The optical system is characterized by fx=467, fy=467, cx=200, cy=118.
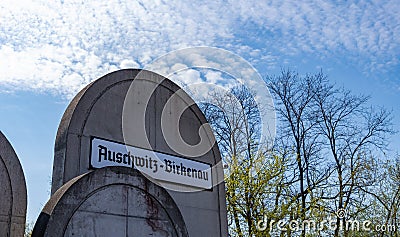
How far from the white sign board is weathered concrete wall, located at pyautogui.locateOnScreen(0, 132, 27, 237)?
2192 millimetres

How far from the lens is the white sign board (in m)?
9.18

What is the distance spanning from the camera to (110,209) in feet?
24.1

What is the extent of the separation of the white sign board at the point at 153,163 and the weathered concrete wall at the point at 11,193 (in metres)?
2.19

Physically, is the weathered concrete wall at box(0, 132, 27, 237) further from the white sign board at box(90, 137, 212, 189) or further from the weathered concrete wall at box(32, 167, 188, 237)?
the weathered concrete wall at box(32, 167, 188, 237)

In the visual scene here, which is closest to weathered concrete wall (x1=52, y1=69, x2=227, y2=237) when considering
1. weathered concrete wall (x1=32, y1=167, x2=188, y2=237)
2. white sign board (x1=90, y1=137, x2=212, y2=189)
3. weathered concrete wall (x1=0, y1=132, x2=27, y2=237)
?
white sign board (x1=90, y1=137, x2=212, y2=189)

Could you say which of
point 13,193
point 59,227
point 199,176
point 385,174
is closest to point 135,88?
point 199,176

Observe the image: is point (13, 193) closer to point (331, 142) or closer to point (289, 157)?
point (289, 157)

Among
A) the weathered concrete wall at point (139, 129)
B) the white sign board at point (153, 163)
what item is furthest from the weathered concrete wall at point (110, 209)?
the white sign board at point (153, 163)

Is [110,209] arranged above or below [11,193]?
below

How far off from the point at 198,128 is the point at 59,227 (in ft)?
19.6

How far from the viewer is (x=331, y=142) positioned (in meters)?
21.8

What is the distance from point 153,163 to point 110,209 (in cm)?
302

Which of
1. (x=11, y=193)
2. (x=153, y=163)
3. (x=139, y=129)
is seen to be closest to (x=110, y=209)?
(x=153, y=163)

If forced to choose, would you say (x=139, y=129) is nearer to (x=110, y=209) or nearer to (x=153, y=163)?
(x=153, y=163)
